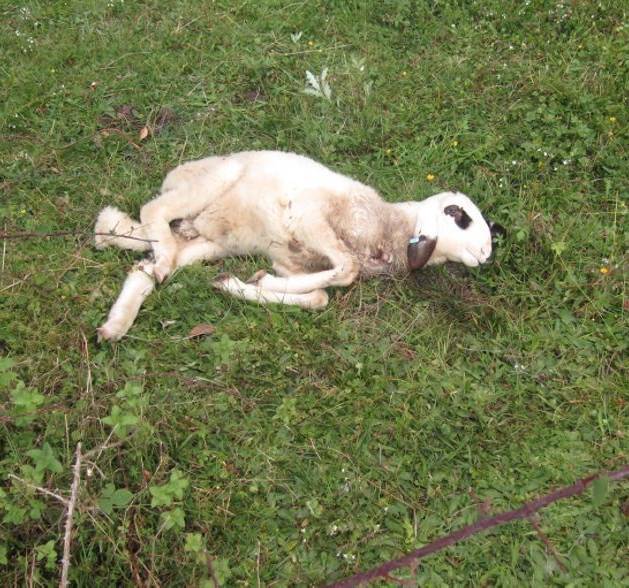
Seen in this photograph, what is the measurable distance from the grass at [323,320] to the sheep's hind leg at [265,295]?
3.2 inches

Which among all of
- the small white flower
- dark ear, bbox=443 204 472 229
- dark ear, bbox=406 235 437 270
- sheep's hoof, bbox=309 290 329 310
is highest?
the small white flower

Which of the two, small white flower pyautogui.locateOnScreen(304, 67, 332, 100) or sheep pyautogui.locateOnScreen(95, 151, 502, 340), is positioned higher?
small white flower pyautogui.locateOnScreen(304, 67, 332, 100)

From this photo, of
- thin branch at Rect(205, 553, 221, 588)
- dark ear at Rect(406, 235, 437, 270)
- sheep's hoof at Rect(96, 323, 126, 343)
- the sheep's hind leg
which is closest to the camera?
thin branch at Rect(205, 553, 221, 588)

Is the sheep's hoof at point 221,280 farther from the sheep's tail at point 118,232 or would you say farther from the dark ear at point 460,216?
the dark ear at point 460,216

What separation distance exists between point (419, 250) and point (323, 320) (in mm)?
746

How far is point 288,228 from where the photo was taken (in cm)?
385

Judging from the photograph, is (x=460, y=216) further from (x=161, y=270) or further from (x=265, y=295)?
(x=161, y=270)

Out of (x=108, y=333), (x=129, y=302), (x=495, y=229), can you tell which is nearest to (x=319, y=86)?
(x=495, y=229)

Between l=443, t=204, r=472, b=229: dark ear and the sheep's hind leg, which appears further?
l=443, t=204, r=472, b=229: dark ear

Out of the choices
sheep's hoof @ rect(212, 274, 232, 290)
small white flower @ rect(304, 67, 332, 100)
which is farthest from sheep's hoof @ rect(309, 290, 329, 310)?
small white flower @ rect(304, 67, 332, 100)

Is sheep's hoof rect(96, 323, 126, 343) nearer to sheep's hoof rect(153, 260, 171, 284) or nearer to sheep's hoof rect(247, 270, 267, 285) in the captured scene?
sheep's hoof rect(153, 260, 171, 284)

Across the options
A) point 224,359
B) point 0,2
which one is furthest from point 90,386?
point 0,2

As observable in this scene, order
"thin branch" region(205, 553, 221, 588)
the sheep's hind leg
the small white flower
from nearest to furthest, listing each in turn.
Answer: "thin branch" region(205, 553, 221, 588), the sheep's hind leg, the small white flower

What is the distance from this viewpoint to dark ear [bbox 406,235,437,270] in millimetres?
3867
